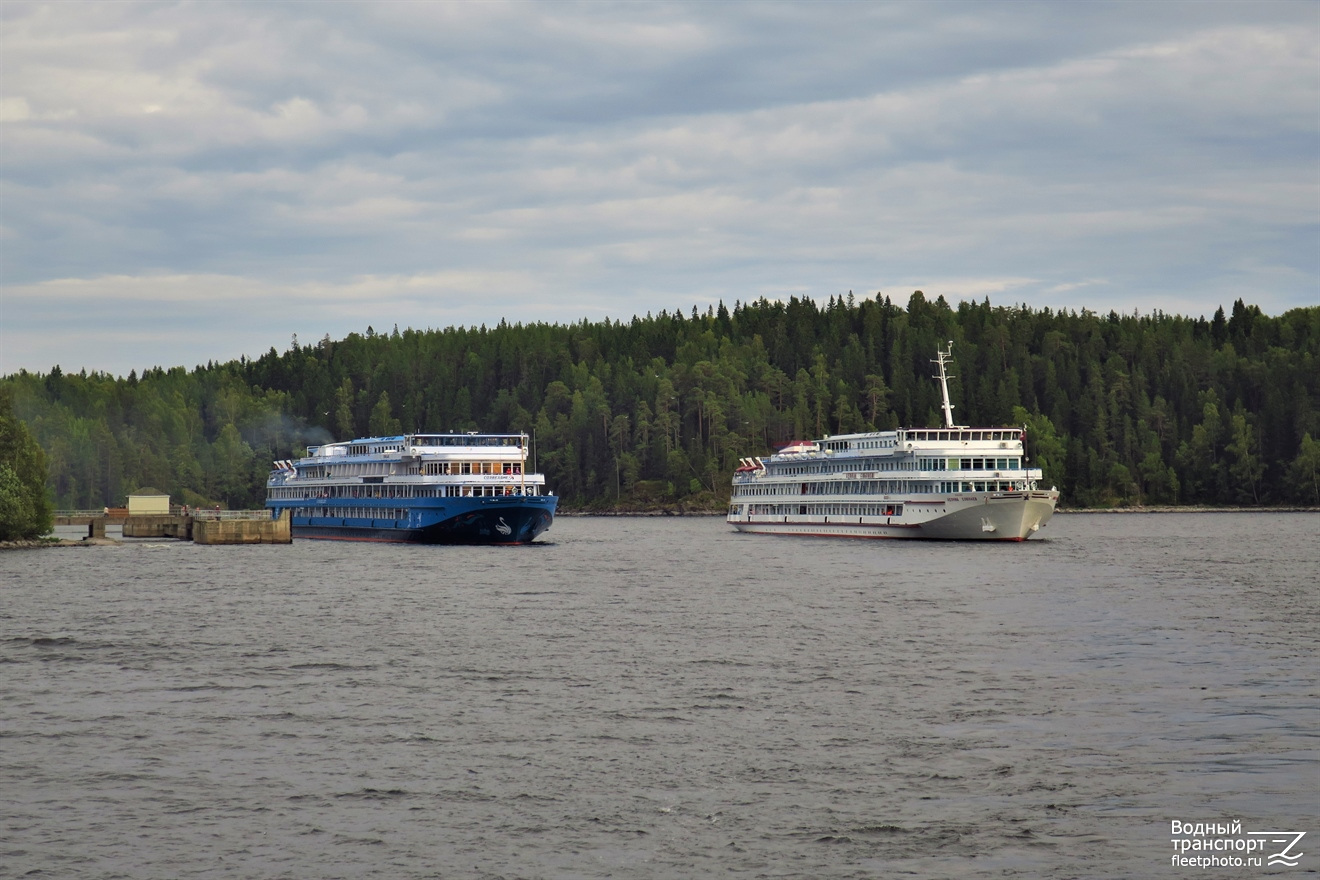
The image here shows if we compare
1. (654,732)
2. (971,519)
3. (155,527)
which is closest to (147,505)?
(155,527)

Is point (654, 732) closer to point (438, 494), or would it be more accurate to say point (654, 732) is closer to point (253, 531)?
point (438, 494)

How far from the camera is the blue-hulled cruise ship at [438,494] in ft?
374

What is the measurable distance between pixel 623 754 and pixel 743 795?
4536mm

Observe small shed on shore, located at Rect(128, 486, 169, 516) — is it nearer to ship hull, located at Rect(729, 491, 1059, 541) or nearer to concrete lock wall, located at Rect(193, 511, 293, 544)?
concrete lock wall, located at Rect(193, 511, 293, 544)


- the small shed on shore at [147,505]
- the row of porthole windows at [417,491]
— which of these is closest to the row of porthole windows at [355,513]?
the row of porthole windows at [417,491]

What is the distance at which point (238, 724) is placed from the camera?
35250 millimetres

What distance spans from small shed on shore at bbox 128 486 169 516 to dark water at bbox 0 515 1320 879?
121840 millimetres

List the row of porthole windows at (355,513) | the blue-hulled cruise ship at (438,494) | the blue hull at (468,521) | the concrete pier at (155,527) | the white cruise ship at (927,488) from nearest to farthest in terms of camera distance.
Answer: the white cruise ship at (927,488) < the blue hull at (468,521) < the blue-hulled cruise ship at (438,494) < the row of porthole windows at (355,513) < the concrete pier at (155,527)

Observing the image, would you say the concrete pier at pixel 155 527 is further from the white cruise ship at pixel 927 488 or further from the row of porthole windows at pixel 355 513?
the white cruise ship at pixel 927 488

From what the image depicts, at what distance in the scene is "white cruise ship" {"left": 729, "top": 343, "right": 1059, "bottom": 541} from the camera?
112 metres

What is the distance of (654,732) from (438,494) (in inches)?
3341

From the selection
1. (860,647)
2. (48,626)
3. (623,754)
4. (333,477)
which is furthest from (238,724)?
(333,477)

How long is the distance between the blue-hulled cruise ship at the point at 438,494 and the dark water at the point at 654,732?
1670 inches

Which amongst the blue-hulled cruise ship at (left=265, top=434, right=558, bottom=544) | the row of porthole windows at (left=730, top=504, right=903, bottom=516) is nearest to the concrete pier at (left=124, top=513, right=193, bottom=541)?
the blue-hulled cruise ship at (left=265, top=434, right=558, bottom=544)
